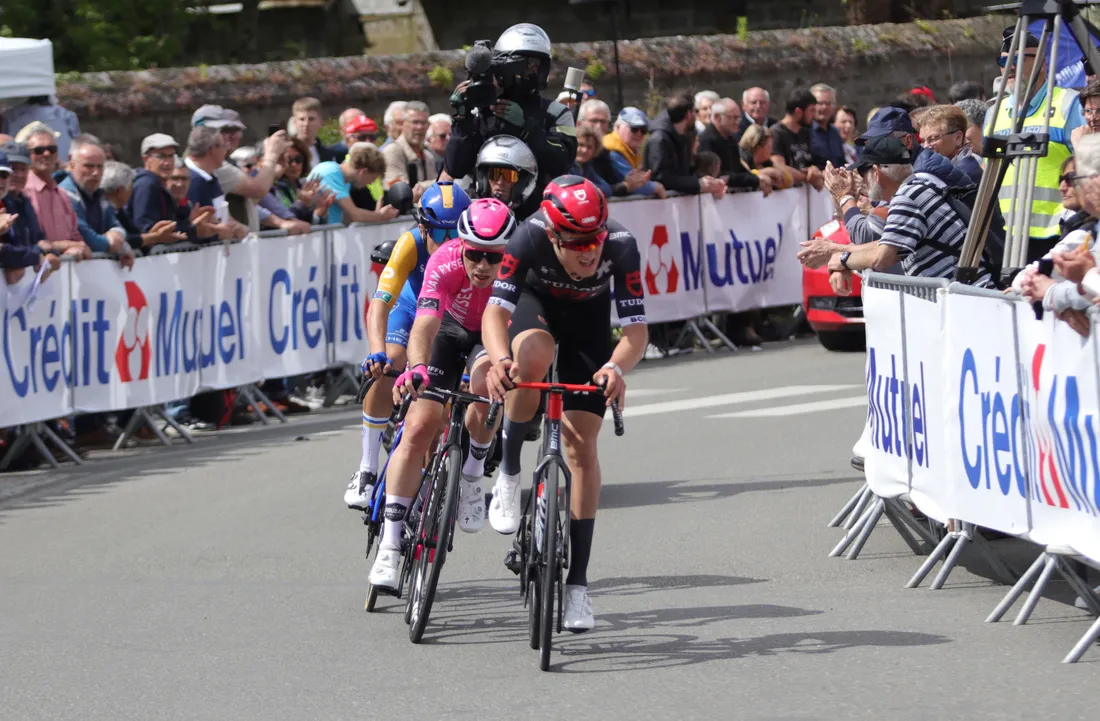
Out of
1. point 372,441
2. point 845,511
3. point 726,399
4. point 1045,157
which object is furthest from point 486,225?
point 726,399

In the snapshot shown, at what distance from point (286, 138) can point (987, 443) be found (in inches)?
385

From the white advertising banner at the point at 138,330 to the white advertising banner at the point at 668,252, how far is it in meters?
4.97

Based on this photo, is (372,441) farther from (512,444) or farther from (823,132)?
(823,132)

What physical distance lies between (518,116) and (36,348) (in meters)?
4.06

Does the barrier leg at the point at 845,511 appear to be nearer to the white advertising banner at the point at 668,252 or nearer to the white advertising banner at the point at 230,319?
the white advertising banner at the point at 230,319

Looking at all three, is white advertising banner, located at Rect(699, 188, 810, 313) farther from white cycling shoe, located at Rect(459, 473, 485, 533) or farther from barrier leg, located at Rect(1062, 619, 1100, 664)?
barrier leg, located at Rect(1062, 619, 1100, 664)

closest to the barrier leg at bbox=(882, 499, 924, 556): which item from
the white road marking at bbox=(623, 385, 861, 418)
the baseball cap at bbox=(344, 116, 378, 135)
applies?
the white road marking at bbox=(623, 385, 861, 418)

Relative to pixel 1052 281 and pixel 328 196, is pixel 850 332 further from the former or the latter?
pixel 1052 281

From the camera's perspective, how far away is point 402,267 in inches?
395

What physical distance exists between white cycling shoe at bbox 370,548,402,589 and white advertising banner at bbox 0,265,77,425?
5313mm

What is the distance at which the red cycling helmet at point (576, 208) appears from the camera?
313 inches

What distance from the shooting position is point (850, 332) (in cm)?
1925

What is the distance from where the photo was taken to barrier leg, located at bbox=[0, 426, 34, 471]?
13797 millimetres

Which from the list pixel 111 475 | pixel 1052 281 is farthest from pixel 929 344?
pixel 111 475
